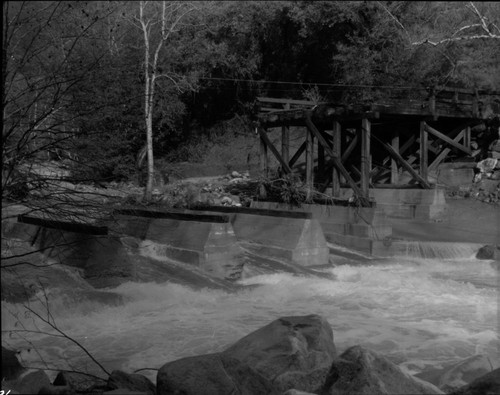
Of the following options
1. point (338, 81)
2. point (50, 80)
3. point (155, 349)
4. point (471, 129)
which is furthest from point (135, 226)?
point (338, 81)

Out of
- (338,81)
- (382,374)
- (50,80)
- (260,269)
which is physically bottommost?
(260,269)

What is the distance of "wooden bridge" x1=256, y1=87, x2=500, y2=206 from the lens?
1855 cm

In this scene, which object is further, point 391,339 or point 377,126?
point 377,126

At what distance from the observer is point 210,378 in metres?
4.52

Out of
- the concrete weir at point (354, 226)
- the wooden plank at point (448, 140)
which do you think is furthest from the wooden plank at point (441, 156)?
the concrete weir at point (354, 226)

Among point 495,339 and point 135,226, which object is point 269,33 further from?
point 495,339

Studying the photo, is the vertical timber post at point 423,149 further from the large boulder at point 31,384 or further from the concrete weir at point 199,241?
the large boulder at point 31,384

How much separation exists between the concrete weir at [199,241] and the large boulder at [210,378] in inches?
296

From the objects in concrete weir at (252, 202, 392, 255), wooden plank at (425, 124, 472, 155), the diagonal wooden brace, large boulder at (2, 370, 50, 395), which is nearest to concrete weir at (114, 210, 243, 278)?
concrete weir at (252, 202, 392, 255)

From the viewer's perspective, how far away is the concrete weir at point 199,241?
41.0 ft

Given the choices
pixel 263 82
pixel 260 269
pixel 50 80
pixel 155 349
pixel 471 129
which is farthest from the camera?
pixel 263 82

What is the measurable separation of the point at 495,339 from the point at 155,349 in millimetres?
4764

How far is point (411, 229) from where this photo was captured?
58.7ft

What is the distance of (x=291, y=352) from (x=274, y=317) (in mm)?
3636
